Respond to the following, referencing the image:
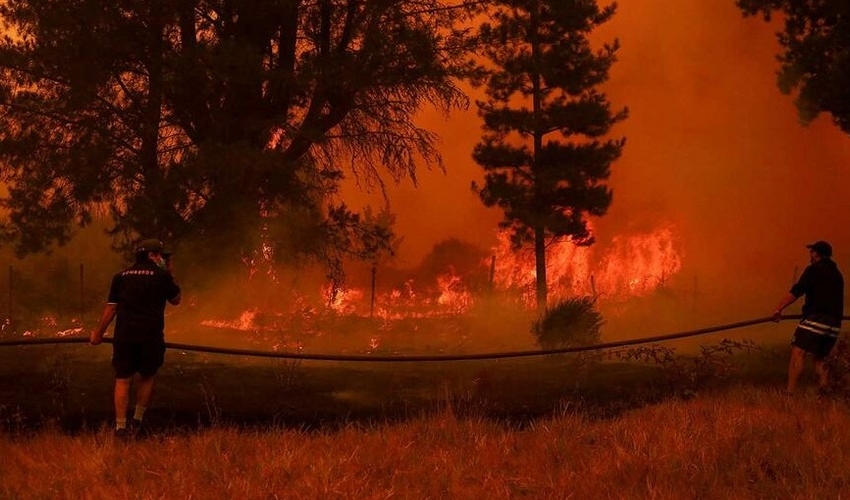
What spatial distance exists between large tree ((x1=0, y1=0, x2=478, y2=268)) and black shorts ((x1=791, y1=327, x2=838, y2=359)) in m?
6.83

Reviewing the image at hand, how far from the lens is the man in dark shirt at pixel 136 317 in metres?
6.06

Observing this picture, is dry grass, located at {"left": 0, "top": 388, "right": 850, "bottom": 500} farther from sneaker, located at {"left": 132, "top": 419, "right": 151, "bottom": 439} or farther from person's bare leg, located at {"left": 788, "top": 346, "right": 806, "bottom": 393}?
person's bare leg, located at {"left": 788, "top": 346, "right": 806, "bottom": 393}

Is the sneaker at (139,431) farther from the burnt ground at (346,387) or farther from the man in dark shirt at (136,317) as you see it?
the burnt ground at (346,387)

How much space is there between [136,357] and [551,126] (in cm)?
1528

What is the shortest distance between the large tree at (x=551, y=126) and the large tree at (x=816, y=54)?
6.60 m

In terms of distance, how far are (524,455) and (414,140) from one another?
28.8 feet

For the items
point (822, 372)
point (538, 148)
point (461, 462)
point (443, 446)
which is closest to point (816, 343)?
point (822, 372)

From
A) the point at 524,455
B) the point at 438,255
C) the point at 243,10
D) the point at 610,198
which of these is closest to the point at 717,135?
the point at 438,255

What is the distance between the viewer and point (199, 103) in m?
11.7

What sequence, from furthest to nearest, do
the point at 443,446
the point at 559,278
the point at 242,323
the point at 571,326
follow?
the point at 559,278, the point at 242,323, the point at 571,326, the point at 443,446

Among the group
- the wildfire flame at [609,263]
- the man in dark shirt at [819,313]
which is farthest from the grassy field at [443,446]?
the wildfire flame at [609,263]

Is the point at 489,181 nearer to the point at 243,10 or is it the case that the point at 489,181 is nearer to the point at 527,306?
the point at 527,306

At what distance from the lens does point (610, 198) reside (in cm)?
1984

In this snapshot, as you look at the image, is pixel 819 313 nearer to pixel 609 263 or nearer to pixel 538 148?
pixel 538 148
